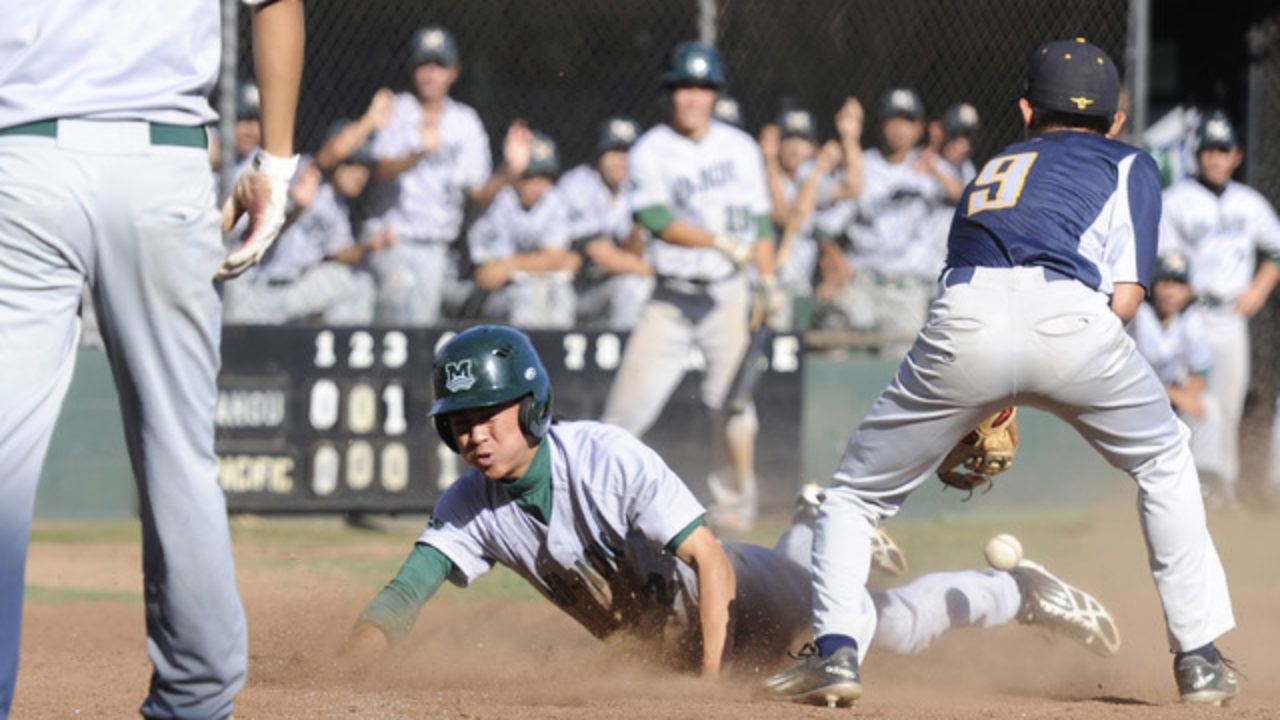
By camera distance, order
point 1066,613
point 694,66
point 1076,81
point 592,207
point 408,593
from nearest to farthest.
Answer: point 408,593
point 1076,81
point 1066,613
point 694,66
point 592,207

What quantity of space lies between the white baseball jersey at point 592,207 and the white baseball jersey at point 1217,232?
3.67m

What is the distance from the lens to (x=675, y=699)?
456cm

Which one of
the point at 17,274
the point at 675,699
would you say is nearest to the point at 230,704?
the point at 17,274

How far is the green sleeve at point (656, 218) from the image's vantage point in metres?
9.58

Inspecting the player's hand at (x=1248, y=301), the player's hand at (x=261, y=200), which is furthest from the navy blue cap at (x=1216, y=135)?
the player's hand at (x=261, y=200)

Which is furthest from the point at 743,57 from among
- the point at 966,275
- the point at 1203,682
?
the point at 1203,682

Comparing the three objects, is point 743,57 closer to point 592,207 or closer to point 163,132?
point 592,207

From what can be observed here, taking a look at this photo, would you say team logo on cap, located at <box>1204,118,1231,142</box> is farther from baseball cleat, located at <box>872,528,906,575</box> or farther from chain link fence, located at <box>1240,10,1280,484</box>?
baseball cleat, located at <box>872,528,906,575</box>

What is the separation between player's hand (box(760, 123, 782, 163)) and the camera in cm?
1207

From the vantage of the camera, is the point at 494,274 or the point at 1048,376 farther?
the point at 494,274

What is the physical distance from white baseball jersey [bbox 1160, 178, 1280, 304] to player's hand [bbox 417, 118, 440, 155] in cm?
493

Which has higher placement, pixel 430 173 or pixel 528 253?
pixel 430 173

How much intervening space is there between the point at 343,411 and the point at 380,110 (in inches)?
71.9

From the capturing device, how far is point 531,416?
15.0 ft
